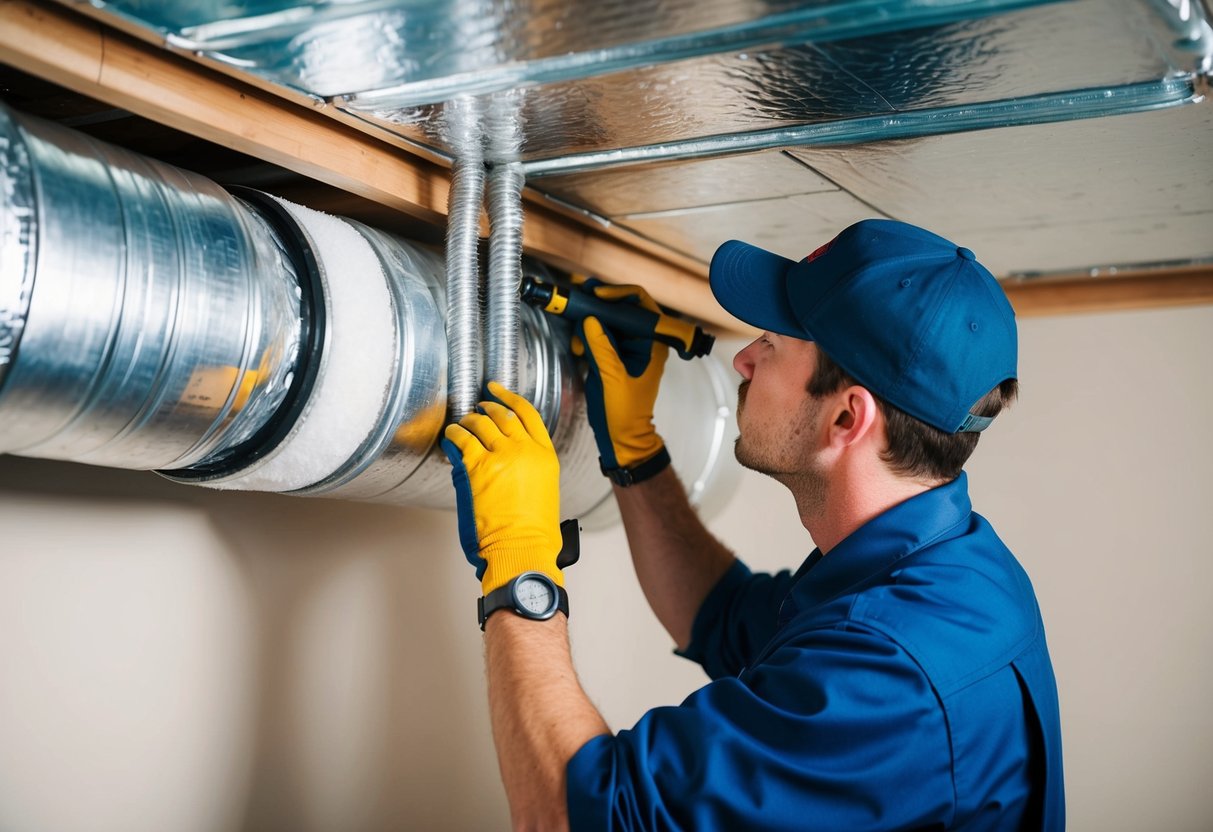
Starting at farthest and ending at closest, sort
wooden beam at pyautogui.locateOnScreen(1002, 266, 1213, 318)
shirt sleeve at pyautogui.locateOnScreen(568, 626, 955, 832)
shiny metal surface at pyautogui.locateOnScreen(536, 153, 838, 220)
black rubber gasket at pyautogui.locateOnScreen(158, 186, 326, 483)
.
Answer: wooden beam at pyautogui.locateOnScreen(1002, 266, 1213, 318) → shiny metal surface at pyautogui.locateOnScreen(536, 153, 838, 220) → black rubber gasket at pyautogui.locateOnScreen(158, 186, 326, 483) → shirt sleeve at pyautogui.locateOnScreen(568, 626, 955, 832)

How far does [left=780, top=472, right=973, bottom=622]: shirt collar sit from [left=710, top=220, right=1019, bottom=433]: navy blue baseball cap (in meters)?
0.10

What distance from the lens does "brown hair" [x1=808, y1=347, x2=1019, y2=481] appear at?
49.8 inches

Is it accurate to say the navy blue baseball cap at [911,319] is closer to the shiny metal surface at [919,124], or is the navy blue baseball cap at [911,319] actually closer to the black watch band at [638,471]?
the shiny metal surface at [919,124]

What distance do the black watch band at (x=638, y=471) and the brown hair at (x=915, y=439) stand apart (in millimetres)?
367

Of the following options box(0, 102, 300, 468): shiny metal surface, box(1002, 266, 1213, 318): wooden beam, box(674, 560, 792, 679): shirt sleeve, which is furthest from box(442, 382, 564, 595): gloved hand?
box(1002, 266, 1213, 318): wooden beam

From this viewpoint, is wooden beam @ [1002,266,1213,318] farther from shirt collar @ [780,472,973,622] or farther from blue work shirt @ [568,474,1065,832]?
blue work shirt @ [568,474,1065,832]

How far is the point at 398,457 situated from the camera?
1240 mm

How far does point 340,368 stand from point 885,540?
0.65m

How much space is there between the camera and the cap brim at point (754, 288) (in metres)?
1.34

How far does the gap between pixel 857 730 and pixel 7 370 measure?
0.81 m

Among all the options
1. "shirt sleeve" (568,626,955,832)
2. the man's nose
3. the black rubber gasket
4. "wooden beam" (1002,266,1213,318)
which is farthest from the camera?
"wooden beam" (1002,266,1213,318)

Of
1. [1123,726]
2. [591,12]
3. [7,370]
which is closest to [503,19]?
[591,12]

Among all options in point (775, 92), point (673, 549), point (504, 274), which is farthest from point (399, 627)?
point (775, 92)

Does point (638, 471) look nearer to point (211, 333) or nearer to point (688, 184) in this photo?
point (688, 184)
